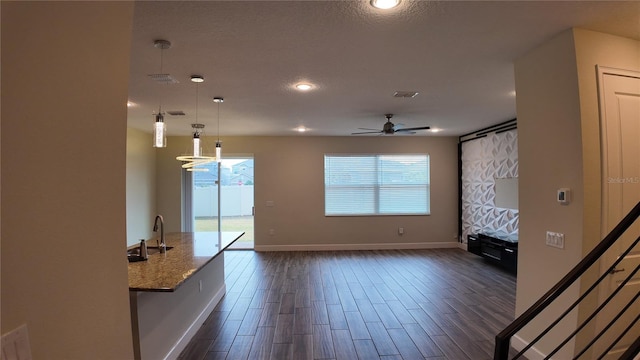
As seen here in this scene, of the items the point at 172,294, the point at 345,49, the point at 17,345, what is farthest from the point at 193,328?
the point at 345,49

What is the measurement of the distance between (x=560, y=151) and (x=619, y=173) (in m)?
0.37

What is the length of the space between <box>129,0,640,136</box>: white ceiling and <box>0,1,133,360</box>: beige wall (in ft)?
3.67

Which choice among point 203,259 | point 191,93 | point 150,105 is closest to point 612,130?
point 203,259

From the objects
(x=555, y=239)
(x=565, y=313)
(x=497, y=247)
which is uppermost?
(x=555, y=239)

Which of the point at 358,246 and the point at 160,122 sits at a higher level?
the point at 160,122

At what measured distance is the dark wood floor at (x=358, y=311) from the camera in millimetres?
2820

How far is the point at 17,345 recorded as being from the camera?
0.69m

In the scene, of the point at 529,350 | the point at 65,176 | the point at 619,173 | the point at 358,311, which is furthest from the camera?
the point at 358,311

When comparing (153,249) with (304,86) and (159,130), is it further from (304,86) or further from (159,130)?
(304,86)

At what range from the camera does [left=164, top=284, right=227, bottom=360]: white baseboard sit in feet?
8.72

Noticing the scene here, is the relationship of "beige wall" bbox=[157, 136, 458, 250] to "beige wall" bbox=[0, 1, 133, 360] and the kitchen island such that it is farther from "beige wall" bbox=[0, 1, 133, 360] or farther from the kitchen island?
"beige wall" bbox=[0, 1, 133, 360]

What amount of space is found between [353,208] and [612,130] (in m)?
5.29

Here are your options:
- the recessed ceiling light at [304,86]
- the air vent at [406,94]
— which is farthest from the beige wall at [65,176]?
the air vent at [406,94]

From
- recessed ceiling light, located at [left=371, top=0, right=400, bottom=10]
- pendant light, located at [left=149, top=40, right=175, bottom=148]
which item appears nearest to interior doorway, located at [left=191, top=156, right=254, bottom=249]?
pendant light, located at [left=149, top=40, right=175, bottom=148]
